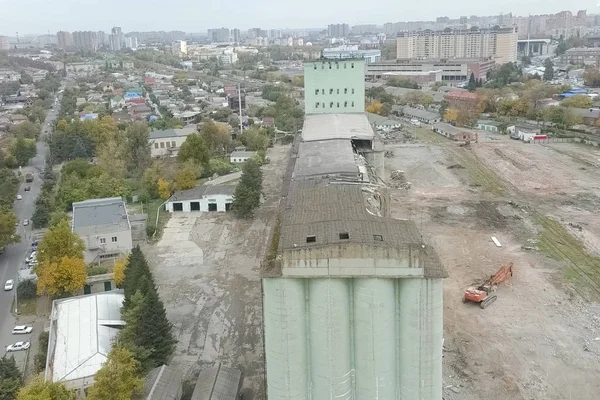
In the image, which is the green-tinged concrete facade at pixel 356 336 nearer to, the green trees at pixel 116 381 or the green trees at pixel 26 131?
the green trees at pixel 116 381

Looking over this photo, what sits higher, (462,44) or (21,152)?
(462,44)

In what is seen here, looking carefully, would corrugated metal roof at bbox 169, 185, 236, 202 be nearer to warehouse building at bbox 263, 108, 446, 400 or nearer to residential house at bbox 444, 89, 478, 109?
warehouse building at bbox 263, 108, 446, 400

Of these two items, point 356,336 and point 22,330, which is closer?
point 356,336

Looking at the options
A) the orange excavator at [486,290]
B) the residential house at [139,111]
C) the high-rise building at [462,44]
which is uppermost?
the high-rise building at [462,44]

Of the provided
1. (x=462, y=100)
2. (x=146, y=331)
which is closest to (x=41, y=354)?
(x=146, y=331)

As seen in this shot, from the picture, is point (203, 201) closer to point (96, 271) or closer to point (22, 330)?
point (96, 271)

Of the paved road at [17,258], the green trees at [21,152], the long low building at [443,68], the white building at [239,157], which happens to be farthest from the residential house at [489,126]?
the green trees at [21,152]

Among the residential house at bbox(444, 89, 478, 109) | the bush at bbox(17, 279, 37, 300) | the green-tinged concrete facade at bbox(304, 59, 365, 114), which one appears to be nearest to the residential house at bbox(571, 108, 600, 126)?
the residential house at bbox(444, 89, 478, 109)
